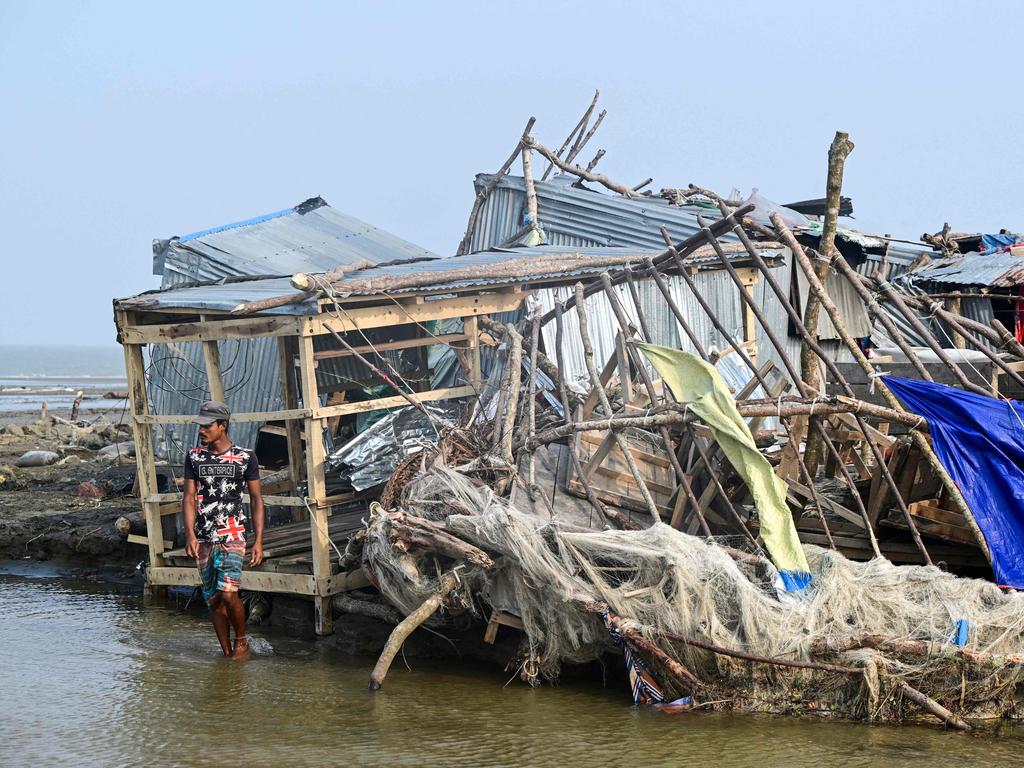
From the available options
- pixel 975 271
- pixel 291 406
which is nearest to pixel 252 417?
pixel 291 406

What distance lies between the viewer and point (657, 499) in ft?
26.7

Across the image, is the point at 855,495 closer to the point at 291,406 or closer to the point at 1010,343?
the point at 1010,343

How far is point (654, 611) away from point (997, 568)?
228 cm

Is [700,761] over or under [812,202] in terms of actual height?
under

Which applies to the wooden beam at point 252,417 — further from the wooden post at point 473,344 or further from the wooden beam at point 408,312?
the wooden post at point 473,344

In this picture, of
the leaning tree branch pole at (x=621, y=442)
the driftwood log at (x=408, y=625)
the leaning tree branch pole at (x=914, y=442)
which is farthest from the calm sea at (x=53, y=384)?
the leaning tree branch pole at (x=914, y=442)

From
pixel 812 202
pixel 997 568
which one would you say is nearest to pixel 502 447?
pixel 997 568

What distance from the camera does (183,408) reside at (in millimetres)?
13883

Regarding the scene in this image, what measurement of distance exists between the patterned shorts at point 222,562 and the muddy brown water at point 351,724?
2.13 ft

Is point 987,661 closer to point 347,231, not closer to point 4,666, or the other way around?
point 4,666

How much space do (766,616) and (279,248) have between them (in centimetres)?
989

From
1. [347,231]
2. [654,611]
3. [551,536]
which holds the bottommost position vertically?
[654,611]

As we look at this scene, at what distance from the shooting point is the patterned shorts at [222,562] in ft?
24.9

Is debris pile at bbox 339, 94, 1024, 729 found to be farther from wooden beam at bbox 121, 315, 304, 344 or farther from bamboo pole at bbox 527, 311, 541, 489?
wooden beam at bbox 121, 315, 304, 344
